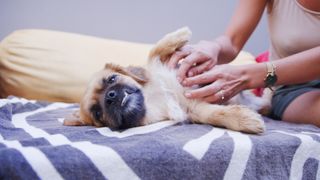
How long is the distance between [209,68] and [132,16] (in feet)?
3.40

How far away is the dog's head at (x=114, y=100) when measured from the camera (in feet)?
3.59

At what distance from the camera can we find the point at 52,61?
183 cm

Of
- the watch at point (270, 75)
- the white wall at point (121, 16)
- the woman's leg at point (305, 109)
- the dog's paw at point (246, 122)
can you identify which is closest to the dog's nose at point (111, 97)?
the dog's paw at point (246, 122)

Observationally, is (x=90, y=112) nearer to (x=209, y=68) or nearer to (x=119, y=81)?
(x=119, y=81)

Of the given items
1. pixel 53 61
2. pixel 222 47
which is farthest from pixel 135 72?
pixel 53 61

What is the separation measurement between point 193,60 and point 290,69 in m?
0.31

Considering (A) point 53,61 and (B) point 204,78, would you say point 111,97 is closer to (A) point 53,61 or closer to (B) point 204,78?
(B) point 204,78

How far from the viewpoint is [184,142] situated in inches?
32.8

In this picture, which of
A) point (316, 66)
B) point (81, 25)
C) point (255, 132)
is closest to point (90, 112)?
point (255, 132)

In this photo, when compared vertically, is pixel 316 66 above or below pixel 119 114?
above

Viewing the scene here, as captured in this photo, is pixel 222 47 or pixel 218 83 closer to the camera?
pixel 218 83

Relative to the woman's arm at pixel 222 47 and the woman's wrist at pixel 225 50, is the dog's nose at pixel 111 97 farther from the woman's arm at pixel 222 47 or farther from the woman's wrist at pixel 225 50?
the woman's wrist at pixel 225 50

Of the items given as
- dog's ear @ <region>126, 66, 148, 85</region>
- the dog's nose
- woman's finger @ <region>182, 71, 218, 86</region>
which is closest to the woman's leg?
woman's finger @ <region>182, 71, 218, 86</region>

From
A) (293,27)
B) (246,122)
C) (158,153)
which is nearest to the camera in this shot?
(158,153)
